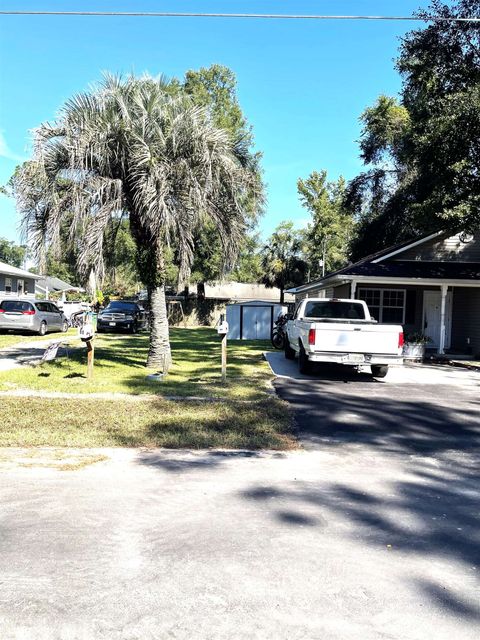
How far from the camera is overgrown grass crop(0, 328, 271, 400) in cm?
1009

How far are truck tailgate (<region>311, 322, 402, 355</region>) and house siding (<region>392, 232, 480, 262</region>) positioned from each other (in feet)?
32.8

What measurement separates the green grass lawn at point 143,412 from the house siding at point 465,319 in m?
10.1

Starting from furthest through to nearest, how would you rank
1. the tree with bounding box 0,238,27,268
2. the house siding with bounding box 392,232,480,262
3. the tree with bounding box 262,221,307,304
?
the tree with bounding box 0,238,27,268 < the tree with bounding box 262,221,307,304 < the house siding with bounding box 392,232,480,262

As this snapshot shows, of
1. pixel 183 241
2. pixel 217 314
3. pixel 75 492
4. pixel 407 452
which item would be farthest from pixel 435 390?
pixel 217 314

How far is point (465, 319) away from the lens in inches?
797

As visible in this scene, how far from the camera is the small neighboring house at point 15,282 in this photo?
34.8m

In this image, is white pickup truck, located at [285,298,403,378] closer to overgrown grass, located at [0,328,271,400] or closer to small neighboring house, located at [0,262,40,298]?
overgrown grass, located at [0,328,271,400]

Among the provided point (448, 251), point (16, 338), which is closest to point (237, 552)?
point (16, 338)

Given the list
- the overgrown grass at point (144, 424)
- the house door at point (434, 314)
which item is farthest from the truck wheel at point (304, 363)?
the house door at point (434, 314)

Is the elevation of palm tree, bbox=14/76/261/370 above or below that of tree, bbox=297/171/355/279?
below

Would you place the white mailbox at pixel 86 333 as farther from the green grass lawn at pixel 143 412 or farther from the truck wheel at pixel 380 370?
the truck wheel at pixel 380 370

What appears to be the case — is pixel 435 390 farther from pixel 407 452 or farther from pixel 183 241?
pixel 183 241

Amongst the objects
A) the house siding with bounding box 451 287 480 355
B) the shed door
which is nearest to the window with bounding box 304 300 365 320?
the house siding with bounding box 451 287 480 355

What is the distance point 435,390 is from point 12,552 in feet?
31.8
